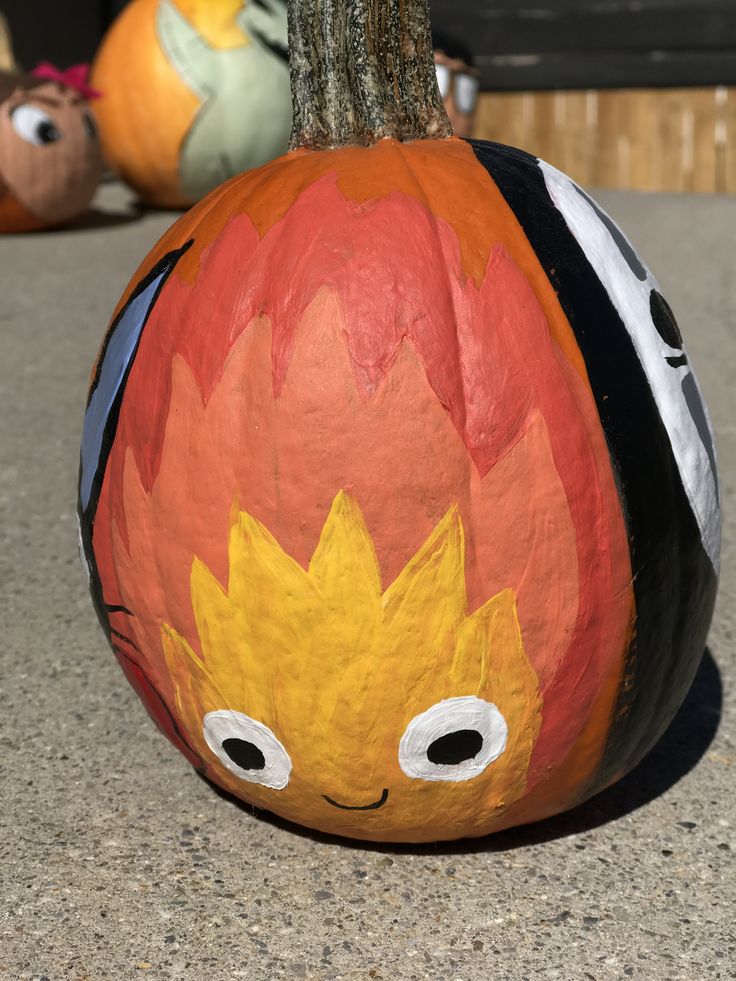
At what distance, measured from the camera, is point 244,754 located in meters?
2.41

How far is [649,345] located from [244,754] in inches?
40.7

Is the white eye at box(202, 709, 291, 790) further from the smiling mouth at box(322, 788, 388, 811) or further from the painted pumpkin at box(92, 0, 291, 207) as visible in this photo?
the painted pumpkin at box(92, 0, 291, 207)

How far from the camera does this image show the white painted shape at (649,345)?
2.39m

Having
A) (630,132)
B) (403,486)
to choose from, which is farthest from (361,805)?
→ (630,132)

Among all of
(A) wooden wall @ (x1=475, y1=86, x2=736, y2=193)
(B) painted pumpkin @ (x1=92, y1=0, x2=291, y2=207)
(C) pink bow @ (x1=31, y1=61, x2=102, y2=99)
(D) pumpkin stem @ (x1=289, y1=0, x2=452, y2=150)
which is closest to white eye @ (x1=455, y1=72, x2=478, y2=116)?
(A) wooden wall @ (x1=475, y1=86, x2=736, y2=193)

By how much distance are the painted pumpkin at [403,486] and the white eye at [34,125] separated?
20.9 ft

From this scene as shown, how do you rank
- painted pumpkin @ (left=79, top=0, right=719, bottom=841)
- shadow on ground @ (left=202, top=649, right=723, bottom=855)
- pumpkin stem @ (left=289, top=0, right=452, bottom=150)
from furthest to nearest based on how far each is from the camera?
shadow on ground @ (left=202, top=649, right=723, bottom=855), pumpkin stem @ (left=289, top=0, right=452, bottom=150), painted pumpkin @ (left=79, top=0, right=719, bottom=841)

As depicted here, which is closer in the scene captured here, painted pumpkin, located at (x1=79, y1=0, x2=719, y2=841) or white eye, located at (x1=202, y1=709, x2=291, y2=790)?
painted pumpkin, located at (x1=79, y1=0, x2=719, y2=841)

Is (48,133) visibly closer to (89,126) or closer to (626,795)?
(89,126)

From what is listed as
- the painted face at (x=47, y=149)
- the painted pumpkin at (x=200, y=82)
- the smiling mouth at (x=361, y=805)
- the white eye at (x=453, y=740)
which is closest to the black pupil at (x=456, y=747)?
the white eye at (x=453, y=740)

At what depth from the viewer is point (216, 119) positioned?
28.8ft

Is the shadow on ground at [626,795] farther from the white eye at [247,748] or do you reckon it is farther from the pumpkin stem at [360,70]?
the pumpkin stem at [360,70]

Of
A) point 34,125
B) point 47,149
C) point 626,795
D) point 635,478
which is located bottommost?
point 47,149

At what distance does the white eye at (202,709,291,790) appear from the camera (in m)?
2.36
